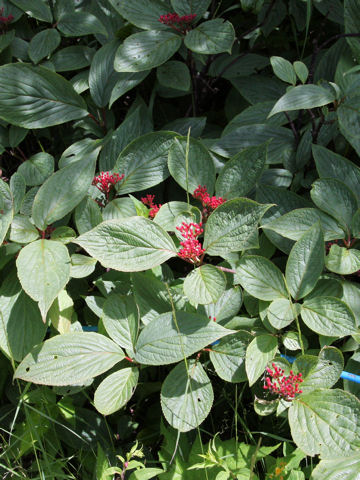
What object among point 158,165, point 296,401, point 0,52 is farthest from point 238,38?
point 296,401

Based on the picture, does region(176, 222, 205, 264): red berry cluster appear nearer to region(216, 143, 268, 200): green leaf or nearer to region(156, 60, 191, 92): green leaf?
region(216, 143, 268, 200): green leaf

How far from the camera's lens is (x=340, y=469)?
3.53 ft

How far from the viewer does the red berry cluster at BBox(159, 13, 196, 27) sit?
152 cm

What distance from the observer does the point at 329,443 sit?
3.57 feet

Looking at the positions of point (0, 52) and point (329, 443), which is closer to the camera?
point (329, 443)

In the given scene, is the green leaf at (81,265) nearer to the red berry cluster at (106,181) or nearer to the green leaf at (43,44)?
the red berry cluster at (106,181)

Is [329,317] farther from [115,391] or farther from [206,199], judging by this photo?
[115,391]

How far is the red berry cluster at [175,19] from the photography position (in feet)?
4.99

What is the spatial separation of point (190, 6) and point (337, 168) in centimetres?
69

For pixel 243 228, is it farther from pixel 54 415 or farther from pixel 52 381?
pixel 54 415

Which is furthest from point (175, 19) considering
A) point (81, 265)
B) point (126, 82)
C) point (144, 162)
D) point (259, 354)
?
point (259, 354)

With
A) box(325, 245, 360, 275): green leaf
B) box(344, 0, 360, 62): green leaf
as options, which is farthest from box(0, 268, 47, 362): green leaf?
box(344, 0, 360, 62): green leaf

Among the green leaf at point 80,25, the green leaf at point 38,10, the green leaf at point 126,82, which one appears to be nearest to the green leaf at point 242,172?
the green leaf at point 126,82

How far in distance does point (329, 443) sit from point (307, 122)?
39.9 inches
